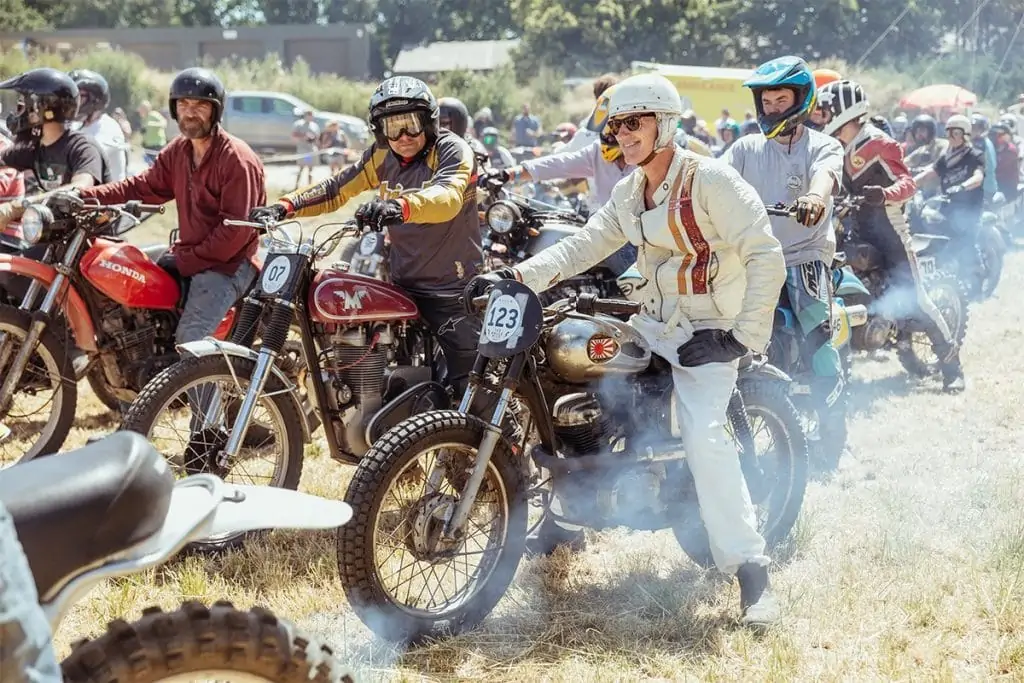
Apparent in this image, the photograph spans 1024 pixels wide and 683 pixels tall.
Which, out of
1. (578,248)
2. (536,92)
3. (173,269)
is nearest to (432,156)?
(578,248)

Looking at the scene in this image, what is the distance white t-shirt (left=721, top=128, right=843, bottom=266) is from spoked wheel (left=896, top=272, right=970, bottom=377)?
87.2 inches

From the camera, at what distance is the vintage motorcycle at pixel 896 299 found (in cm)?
740

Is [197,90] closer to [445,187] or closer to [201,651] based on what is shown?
[445,187]

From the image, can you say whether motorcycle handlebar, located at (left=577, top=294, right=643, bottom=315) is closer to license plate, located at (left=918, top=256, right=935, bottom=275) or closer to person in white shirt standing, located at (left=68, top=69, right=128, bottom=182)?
license plate, located at (left=918, top=256, right=935, bottom=275)

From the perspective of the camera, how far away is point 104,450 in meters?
2.14

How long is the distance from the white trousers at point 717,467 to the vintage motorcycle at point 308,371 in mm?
1251

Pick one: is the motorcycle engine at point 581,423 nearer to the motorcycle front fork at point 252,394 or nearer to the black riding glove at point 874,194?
the motorcycle front fork at point 252,394

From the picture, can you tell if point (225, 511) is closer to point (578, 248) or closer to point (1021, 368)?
point (578, 248)

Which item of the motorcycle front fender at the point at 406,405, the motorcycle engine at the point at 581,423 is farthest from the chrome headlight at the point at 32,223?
the motorcycle engine at the point at 581,423

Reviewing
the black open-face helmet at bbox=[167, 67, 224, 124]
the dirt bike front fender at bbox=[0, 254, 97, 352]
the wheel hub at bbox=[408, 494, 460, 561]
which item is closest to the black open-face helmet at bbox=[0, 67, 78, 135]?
the dirt bike front fender at bbox=[0, 254, 97, 352]

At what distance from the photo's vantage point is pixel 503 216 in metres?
6.22

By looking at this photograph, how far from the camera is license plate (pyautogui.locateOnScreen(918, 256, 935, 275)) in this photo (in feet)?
25.9

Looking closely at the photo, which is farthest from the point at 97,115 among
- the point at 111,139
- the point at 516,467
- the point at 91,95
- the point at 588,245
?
the point at 516,467

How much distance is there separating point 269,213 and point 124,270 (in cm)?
119
